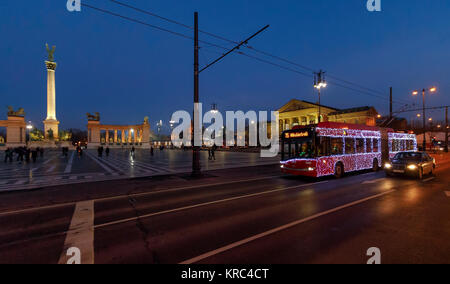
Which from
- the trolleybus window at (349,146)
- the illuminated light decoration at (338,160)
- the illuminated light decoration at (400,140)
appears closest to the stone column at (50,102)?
the illuminated light decoration at (338,160)

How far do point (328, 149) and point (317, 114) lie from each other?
7035 centimetres

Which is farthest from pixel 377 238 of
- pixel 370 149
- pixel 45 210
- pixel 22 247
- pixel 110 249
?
pixel 370 149

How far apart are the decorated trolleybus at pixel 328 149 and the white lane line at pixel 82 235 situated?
10068 mm

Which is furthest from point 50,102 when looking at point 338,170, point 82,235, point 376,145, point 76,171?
point 376,145

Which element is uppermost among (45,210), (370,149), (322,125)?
(322,125)

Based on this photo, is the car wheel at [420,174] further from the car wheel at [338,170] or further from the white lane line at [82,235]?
the white lane line at [82,235]

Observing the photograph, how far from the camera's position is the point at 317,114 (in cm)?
7662

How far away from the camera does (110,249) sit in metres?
4.27

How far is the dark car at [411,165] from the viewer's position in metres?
12.0

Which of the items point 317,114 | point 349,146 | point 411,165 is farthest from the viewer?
point 317,114

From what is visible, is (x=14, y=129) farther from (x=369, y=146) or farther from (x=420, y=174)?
(x=420, y=174)

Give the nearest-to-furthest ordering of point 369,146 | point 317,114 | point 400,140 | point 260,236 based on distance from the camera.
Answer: point 260,236, point 369,146, point 400,140, point 317,114

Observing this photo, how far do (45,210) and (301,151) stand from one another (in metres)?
11.6
